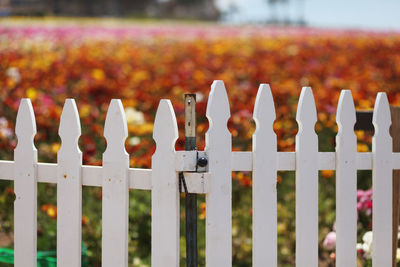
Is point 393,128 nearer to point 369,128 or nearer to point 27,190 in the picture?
point 369,128

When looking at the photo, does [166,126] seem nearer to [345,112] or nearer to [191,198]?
[191,198]

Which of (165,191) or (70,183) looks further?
(70,183)

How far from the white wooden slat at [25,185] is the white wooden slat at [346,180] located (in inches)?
48.6

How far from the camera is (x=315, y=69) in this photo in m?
7.13

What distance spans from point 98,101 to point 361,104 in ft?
8.41

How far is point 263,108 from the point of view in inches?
91.3

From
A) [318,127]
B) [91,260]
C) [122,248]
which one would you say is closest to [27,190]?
[122,248]

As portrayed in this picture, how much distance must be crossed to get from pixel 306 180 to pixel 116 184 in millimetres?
745

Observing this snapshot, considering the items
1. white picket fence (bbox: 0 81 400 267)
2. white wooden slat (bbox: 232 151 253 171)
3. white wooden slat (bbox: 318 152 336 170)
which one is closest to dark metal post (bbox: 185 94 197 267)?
white picket fence (bbox: 0 81 400 267)

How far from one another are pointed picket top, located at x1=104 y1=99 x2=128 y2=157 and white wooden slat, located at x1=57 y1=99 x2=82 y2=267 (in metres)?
0.13

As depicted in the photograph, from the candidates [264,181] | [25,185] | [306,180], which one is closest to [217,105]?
[264,181]

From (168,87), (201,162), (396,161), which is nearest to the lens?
(201,162)

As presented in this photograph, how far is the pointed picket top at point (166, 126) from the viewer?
2.22m

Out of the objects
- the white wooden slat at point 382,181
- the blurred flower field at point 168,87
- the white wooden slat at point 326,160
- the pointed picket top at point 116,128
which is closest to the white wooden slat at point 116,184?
the pointed picket top at point 116,128
